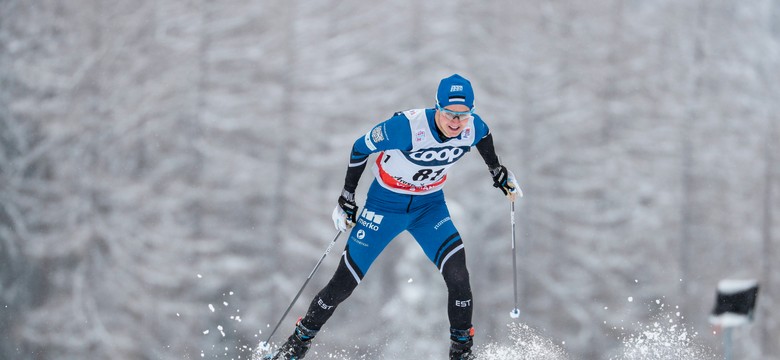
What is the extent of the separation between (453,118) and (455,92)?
0.46ft

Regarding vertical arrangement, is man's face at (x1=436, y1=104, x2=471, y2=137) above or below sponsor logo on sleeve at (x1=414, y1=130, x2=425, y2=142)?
above

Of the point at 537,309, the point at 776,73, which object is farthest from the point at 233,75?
the point at 776,73

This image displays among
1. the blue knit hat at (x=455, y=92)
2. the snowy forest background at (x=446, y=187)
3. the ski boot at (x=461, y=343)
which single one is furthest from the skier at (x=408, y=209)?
the snowy forest background at (x=446, y=187)

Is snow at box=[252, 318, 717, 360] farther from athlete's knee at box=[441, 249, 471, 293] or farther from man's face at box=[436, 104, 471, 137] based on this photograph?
man's face at box=[436, 104, 471, 137]

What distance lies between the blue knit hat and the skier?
0.42 ft

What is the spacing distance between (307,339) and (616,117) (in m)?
3.04

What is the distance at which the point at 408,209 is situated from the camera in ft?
12.3

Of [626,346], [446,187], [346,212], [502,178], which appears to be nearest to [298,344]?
[346,212]

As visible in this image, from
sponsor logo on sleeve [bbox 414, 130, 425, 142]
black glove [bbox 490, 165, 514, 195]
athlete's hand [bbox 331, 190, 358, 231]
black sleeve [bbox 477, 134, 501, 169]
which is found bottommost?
black glove [bbox 490, 165, 514, 195]

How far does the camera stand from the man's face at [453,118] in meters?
3.36

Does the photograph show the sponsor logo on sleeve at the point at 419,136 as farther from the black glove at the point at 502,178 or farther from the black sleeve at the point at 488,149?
the black glove at the point at 502,178

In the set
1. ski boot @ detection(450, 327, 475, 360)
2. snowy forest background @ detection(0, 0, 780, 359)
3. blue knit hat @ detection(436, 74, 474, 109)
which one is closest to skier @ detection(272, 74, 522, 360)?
ski boot @ detection(450, 327, 475, 360)

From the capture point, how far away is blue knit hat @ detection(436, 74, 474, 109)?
3.34m

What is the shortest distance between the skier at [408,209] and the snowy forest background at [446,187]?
1.46 m
